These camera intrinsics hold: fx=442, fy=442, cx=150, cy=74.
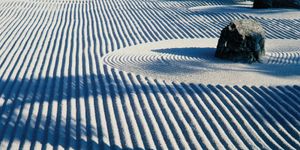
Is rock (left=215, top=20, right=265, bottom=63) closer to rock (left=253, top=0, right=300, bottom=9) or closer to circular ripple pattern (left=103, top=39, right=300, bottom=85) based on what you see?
circular ripple pattern (left=103, top=39, right=300, bottom=85)

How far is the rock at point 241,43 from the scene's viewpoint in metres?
9.37

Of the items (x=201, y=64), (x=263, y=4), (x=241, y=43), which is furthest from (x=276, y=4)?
(x=201, y=64)

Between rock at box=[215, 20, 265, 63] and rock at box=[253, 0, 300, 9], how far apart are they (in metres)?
6.15

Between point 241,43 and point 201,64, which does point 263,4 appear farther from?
point 201,64

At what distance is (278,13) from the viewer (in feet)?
47.5

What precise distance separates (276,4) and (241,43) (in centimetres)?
699

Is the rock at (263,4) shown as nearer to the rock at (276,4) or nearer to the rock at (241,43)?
the rock at (276,4)

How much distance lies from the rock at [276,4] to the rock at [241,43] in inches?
242

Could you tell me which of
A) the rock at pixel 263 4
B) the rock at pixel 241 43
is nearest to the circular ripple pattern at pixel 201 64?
the rock at pixel 241 43

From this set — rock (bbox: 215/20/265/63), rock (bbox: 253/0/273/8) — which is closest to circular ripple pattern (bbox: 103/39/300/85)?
rock (bbox: 215/20/265/63)

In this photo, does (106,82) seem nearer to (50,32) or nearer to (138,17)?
(50,32)

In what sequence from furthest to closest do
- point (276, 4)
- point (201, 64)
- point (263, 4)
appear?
point (276, 4)
point (263, 4)
point (201, 64)

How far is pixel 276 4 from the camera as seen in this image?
15.7 m

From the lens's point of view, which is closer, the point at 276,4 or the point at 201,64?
the point at 201,64
